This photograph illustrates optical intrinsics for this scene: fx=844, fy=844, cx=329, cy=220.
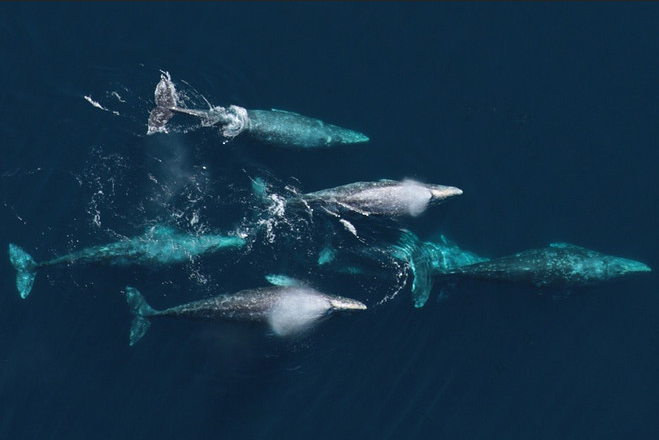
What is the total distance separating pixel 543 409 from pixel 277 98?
584 inches

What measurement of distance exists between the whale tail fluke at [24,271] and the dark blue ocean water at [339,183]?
1.09 ft

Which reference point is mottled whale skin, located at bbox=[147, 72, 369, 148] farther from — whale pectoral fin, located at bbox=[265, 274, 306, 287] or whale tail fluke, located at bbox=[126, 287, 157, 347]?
whale tail fluke, located at bbox=[126, 287, 157, 347]

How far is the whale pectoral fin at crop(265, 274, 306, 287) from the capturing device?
29.4 meters

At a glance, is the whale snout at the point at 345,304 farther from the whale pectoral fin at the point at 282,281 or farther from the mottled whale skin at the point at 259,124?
the mottled whale skin at the point at 259,124

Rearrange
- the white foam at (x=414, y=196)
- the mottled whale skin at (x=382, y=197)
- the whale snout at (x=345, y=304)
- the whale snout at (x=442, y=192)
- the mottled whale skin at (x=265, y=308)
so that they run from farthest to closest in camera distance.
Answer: the whale snout at (x=442, y=192) < the white foam at (x=414, y=196) < the mottled whale skin at (x=382, y=197) < the whale snout at (x=345, y=304) < the mottled whale skin at (x=265, y=308)

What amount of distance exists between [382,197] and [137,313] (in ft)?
31.1

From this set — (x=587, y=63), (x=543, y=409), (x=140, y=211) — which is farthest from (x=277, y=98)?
(x=543, y=409)

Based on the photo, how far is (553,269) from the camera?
2980cm

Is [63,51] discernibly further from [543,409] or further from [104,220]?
[543,409]

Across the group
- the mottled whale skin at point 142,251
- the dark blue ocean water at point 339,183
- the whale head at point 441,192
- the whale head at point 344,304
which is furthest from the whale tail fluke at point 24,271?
the whale head at point 441,192

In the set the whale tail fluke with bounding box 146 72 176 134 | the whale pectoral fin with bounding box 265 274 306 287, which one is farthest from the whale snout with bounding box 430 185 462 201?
the whale tail fluke with bounding box 146 72 176 134

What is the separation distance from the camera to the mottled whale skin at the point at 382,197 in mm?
30094

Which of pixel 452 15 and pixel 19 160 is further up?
pixel 452 15

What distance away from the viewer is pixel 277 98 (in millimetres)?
31734
